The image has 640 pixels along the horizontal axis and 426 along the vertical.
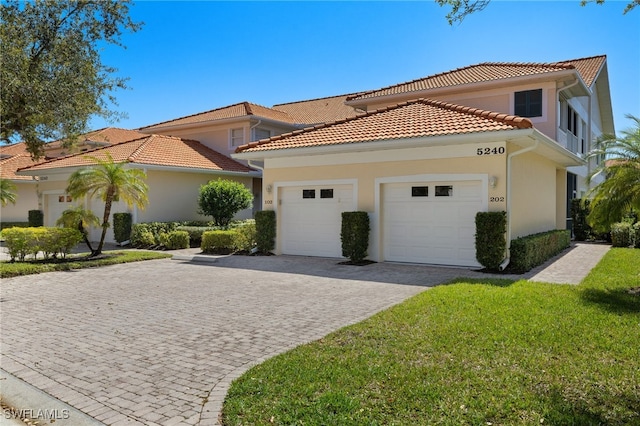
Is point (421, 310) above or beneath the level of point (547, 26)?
beneath

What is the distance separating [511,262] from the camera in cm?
1166

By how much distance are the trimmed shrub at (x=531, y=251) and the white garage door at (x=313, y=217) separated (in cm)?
480

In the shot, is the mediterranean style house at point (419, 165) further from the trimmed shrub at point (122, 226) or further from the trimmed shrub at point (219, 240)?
the trimmed shrub at point (219, 240)

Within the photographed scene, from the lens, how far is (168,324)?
7.06 metres

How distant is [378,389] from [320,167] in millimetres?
10703

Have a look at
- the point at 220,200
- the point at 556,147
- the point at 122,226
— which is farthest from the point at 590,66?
the point at 122,226

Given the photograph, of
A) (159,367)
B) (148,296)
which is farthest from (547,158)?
(159,367)

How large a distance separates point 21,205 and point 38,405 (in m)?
29.9

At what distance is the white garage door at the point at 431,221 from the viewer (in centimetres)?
1217

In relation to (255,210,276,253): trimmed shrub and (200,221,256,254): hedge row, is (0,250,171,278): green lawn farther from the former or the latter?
(255,210,276,253): trimmed shrub

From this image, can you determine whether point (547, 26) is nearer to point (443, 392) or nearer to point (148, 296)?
point (443, 392)

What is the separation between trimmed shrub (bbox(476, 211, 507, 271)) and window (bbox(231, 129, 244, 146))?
1757cm

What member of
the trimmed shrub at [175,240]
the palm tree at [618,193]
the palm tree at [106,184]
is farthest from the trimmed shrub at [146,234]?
the palm tree at [618,193]

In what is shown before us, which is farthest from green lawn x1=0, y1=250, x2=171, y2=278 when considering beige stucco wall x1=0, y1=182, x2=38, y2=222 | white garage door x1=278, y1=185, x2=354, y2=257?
beige stucco wall x1=0, y1=182, x2=38, y2=222
